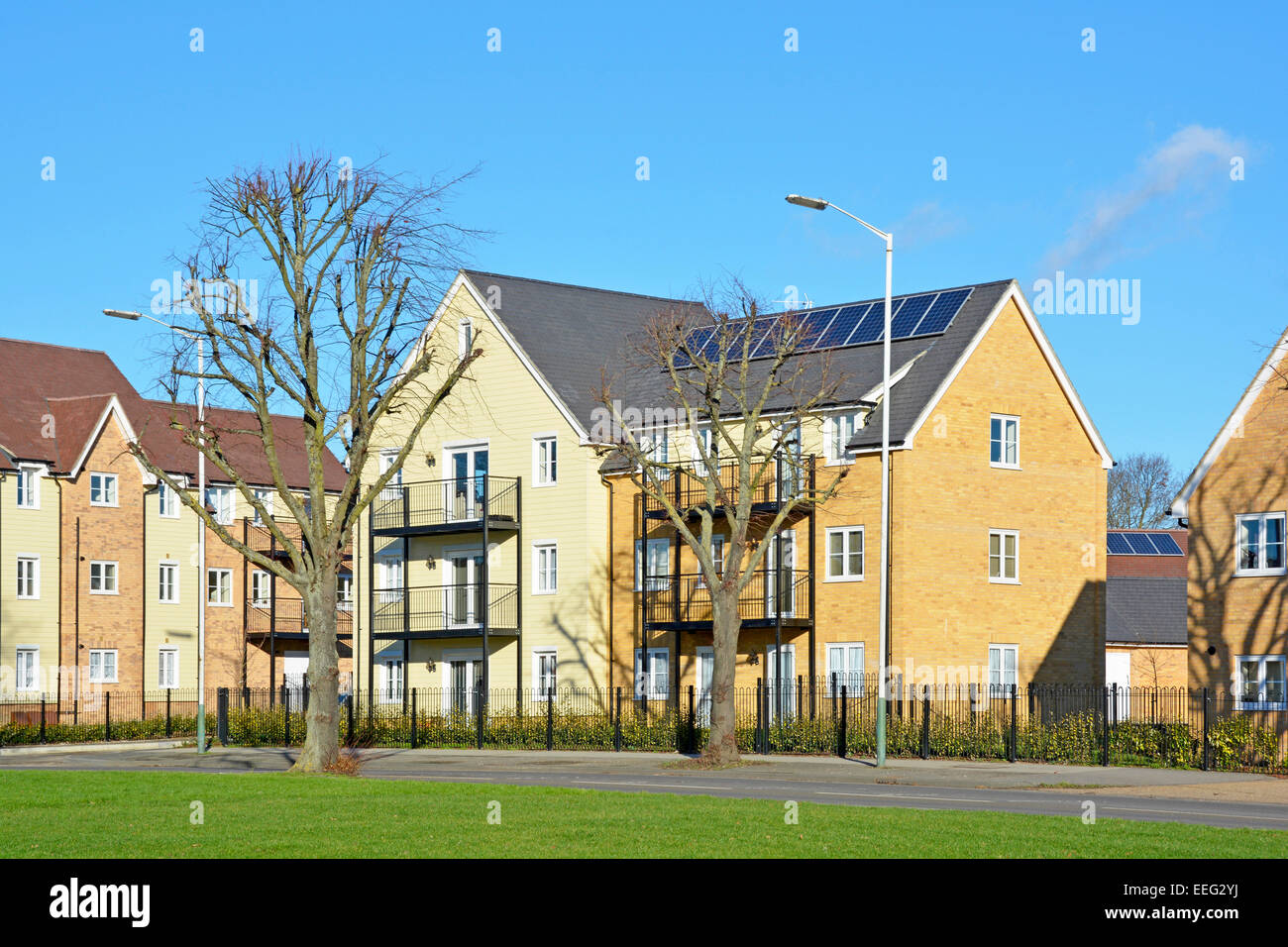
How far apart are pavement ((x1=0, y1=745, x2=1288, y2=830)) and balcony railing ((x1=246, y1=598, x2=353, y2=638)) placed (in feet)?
65.8

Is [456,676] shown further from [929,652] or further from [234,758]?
[929,652]

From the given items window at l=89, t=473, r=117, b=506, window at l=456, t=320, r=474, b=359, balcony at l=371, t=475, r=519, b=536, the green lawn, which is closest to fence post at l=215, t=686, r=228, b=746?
balcony at l=371, t=475, r=519, b=536

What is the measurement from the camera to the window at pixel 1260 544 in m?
33.2

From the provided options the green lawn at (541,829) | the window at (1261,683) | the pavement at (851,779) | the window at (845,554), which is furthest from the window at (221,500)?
the green lawn at (541,829)

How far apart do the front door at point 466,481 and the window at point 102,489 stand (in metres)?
14.5

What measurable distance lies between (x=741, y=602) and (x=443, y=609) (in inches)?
407

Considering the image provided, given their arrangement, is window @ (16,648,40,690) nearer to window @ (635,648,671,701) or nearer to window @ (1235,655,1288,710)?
window @ (635,648,671,701)

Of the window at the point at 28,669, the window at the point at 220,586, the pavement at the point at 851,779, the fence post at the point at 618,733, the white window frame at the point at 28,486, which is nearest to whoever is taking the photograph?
the pavement at the point at 851,779

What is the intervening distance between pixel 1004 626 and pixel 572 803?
2248 cm

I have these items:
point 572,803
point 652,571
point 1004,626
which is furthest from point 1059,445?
point 572,803

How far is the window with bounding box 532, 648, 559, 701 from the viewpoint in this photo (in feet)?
147

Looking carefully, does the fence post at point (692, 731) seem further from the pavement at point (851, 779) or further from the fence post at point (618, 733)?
the fence post at point (618, 733)

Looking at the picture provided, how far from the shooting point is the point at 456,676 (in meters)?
47.3

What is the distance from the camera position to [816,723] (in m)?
35.6
